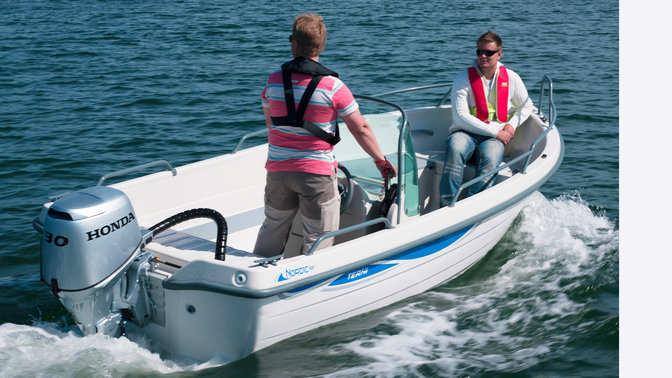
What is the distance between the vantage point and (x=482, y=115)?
5.70 meters

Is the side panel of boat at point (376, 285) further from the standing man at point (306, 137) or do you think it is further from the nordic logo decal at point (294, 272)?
the standing man at point (306, 137)

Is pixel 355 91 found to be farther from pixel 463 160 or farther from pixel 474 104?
pixel 463 160

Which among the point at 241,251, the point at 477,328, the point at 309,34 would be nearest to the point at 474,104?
the point at 477,328

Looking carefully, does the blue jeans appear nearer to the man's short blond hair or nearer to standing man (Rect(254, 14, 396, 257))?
standing man (Rect(254, 14, 396, 257))

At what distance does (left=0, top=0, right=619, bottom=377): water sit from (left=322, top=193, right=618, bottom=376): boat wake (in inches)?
0.6

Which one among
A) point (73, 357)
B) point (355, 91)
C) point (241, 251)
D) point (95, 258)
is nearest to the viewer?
point (95, 258)

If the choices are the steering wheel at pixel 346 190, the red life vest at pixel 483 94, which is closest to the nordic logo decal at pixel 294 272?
the steering wheel at pixel 346 190

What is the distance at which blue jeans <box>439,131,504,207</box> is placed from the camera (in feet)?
17.9

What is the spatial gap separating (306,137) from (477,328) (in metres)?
1.78

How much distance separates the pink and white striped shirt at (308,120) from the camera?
397 centimetres

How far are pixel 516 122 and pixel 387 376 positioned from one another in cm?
246

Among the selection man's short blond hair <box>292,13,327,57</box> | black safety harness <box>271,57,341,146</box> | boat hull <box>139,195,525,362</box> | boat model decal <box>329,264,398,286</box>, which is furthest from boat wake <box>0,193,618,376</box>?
man's short blond hair <box>292,13,327,57</box>

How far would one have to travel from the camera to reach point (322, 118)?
404cm

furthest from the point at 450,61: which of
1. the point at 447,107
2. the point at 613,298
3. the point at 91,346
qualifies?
the point at 91,346
